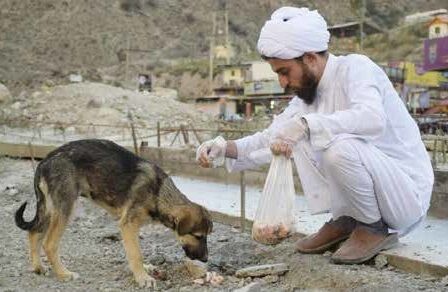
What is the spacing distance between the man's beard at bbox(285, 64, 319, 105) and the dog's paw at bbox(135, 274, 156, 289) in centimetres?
151

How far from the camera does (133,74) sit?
160ft

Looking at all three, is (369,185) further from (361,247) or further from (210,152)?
(210,152)

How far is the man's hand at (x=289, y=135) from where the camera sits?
137 inches

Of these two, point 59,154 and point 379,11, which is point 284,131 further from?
point 379,11

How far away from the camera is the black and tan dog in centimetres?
430

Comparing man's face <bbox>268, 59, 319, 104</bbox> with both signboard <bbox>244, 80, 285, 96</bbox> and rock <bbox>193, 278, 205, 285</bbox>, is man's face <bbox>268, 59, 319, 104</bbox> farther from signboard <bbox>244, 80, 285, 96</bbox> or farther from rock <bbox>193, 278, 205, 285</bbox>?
signboard <bbox>244, 80, 285, 96</bbox>

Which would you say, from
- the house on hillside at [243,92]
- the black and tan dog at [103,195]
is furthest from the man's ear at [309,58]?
the house on hillside at [243,92]

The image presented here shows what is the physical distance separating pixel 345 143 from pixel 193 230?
1232 millimetres

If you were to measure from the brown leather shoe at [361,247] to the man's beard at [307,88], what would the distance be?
0.87 metres

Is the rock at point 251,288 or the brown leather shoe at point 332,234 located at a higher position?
the brown leather shoe at point 332,234

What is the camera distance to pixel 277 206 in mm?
3680

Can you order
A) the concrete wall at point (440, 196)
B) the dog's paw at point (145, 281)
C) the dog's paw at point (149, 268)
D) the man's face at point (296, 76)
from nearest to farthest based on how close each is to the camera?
1. the man's face at point (296, 76)
2. the dog's paw at point (145, 281)
3. the dog's paw at point (149, 268)
4. the concrete wall at point (440, 196)

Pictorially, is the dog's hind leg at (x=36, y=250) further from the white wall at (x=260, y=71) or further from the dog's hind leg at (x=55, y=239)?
the white wall at (x=260, y=71)

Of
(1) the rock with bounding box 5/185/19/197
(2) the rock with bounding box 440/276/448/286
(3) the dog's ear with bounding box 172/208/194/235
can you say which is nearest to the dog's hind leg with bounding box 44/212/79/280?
(3) the dog's ear with bounding box 172/208/194/235
